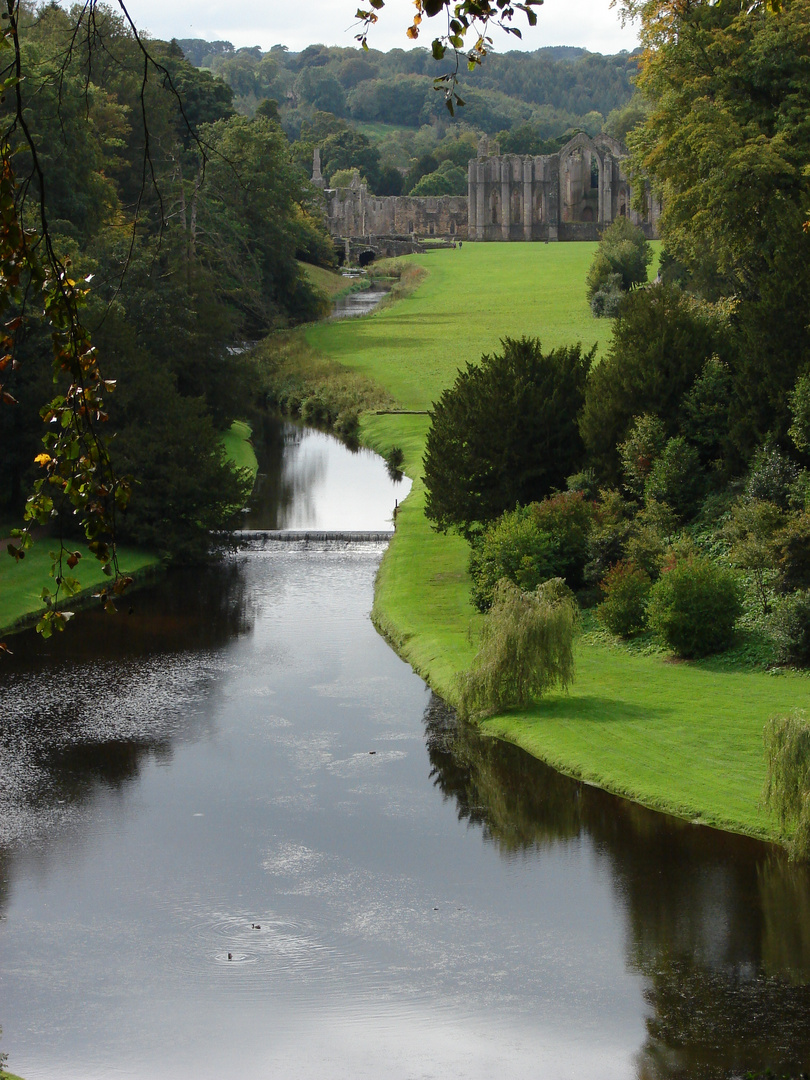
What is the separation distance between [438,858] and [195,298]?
35947mm

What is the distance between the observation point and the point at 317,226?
113688mm

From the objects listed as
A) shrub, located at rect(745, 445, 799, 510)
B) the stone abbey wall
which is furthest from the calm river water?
the stone abbey wall

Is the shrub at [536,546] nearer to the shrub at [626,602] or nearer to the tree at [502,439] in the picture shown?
the shrub at [626,602]

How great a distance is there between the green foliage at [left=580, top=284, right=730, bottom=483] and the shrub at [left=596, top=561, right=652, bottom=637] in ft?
21.1

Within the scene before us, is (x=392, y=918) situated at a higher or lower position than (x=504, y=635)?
lower

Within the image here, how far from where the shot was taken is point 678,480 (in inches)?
1293

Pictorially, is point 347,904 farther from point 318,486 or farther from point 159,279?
point 159,279

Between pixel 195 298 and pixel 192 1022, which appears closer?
pixel 192 1022

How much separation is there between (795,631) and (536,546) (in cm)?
740

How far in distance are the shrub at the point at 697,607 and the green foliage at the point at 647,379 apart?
7.95 metres

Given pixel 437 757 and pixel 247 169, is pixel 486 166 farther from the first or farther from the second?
pixel 437 757

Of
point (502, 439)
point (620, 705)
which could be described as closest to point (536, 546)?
point (502, 439)

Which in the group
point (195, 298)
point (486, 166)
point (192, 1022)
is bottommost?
point (192, 1022)

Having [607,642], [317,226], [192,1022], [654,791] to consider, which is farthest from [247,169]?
[192,1022]
